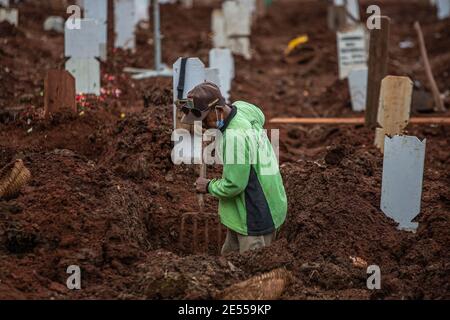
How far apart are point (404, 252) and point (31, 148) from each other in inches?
144

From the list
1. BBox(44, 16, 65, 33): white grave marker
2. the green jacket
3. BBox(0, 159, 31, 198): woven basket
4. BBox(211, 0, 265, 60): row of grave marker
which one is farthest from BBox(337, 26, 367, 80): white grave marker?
BBox(0, 159, 31, 198): woven basket

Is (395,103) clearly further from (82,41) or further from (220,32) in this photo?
(220,32)

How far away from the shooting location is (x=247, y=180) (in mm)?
6090

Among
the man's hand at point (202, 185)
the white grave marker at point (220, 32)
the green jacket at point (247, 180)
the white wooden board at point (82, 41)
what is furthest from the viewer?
the white grave marker at point (220, 32)

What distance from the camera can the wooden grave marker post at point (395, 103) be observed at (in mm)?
9188

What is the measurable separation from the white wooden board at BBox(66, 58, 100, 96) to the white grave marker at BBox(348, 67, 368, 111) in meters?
3.70

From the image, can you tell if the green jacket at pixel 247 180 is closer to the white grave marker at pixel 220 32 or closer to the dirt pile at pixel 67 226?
the dirt pile at pixel 67 226

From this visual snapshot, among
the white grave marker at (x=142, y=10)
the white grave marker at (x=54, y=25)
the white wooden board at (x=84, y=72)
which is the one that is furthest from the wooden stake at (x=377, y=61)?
the white grave marker at (x=142, y=10)

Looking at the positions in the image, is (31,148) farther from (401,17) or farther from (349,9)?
(401,17)

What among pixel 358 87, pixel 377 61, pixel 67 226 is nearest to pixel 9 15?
pixel 358 87

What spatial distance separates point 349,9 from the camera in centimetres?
1847

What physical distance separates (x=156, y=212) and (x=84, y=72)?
11.0ft

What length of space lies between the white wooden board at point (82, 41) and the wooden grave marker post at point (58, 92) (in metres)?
1.29
